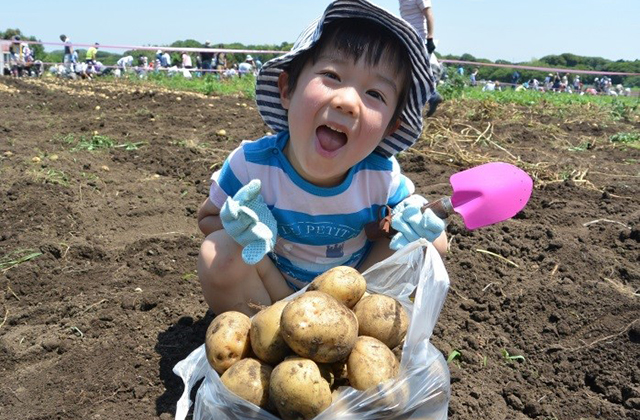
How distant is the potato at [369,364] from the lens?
1446mm

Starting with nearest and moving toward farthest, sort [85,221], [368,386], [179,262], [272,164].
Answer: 1. [368,386]
2. [272,164]
3. [179,262]
4. [85,221]

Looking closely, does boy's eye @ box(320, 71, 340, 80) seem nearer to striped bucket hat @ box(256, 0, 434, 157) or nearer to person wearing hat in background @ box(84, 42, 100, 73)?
striped bucket hat @ box(256, 0, 434, 157)

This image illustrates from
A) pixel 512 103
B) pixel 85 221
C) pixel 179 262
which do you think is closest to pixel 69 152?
pixel 85 221

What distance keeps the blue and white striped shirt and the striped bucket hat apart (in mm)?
88

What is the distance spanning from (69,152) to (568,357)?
171 inches

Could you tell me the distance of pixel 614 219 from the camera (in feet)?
11.7

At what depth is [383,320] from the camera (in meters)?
1.62

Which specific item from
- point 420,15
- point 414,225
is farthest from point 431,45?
point 414,225

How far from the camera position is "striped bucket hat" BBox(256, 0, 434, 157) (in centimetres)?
192

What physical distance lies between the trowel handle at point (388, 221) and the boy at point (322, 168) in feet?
0.13

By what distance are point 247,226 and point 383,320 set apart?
55 centimetres

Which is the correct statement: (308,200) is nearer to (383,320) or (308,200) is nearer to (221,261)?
(221,261)

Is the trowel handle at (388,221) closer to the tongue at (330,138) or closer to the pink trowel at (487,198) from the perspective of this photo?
the pink trowel at (487,198)

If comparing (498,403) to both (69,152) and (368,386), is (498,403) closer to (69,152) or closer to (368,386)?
(368,386)
